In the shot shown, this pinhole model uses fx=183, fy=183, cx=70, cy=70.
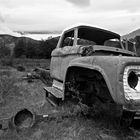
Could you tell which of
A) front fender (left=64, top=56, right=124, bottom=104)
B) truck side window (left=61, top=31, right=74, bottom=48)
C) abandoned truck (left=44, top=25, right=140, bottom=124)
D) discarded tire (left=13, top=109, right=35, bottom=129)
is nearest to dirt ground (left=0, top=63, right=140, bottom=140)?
discarded tire (left=13, top=109, right=35, bottom=129)

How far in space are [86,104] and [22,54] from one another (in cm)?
2536

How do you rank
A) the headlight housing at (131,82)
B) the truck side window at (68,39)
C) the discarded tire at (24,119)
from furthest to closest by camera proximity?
1. the truck side window at (68,39)
2. the discarded tire at (24,119)
3. the headlight housing at (131,82)

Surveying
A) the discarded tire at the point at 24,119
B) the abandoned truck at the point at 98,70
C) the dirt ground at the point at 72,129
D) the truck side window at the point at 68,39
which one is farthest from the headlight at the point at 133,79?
the truck side window at the point at 68,39

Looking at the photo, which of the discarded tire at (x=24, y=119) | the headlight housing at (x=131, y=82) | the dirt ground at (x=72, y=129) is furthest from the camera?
the discarded tire at (x=24, y=119)

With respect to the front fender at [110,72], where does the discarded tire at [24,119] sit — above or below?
below

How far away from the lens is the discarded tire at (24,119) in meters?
2.96

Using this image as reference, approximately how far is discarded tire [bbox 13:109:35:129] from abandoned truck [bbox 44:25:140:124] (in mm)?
815

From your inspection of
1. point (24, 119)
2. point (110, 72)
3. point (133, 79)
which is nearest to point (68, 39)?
point (24, 119)

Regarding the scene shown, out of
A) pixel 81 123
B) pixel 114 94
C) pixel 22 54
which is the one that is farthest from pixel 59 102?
pixel 22 54

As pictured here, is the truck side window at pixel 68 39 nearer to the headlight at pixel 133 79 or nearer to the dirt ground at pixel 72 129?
the dirt ground at pixel 72 129

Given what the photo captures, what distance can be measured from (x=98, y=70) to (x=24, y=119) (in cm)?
162

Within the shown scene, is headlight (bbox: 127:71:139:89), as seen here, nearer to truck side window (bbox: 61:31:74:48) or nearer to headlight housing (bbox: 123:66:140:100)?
headlight housing (bbox: 123:66:140:100)

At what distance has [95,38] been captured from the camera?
4.87 m

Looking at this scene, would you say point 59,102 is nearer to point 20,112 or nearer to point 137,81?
point 20,112
